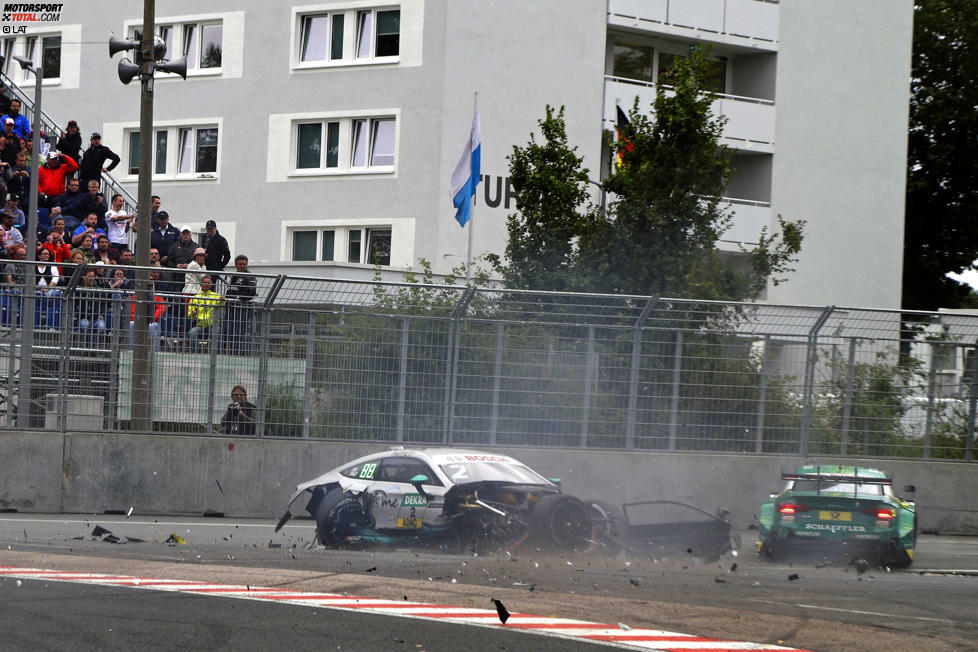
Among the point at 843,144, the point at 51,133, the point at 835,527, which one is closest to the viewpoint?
the point at 835,527

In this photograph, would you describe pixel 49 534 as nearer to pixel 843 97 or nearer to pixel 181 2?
pixel 181 2

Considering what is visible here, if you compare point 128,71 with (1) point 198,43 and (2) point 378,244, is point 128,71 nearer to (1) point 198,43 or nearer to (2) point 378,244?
(2) point 378,244

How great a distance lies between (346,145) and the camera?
35500 mm

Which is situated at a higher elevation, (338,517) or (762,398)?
(762,398)

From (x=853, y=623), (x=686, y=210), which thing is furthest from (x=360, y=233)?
(x=853, y=623)

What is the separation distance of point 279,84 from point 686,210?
17.6 meters

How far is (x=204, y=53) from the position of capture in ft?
122

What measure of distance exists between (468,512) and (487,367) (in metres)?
4.42

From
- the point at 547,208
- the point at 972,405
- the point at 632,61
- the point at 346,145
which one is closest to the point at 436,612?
the point at 972,405

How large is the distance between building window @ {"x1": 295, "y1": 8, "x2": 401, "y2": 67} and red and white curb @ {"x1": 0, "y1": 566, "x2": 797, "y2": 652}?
26335mm

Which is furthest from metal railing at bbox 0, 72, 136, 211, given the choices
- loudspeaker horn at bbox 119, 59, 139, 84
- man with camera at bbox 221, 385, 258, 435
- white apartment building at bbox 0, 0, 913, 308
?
man with camera at bbox 221, 385, 258, 435

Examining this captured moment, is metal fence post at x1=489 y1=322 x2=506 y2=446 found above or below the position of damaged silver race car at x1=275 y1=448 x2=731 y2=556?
above

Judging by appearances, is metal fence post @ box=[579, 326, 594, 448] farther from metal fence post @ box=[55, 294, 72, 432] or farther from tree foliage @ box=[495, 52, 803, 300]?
metal fence post @ box=[55, 294, 72, 432]

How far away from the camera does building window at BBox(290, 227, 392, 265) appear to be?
35.0m
